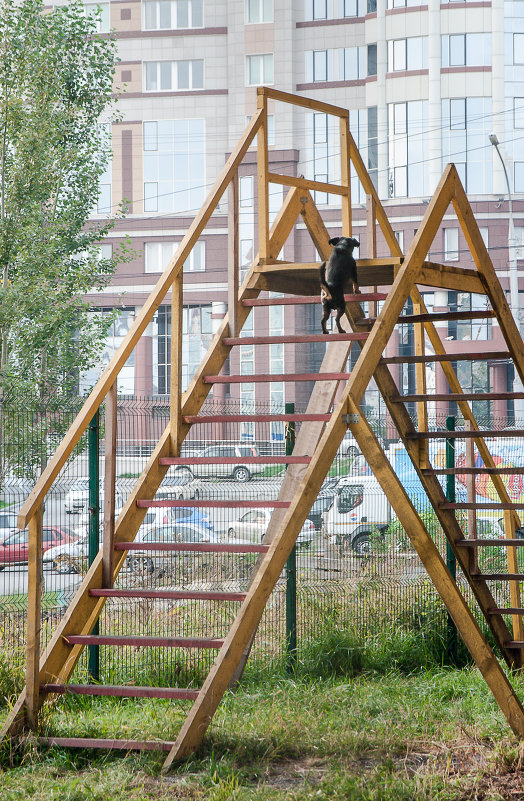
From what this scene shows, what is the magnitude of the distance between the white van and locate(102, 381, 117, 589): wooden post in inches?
301

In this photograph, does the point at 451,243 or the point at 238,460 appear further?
the point at 451,243

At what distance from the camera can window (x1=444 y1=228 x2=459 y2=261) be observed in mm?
49500

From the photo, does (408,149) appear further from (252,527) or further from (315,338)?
(315,338)

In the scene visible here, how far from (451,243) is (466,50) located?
10.4 m

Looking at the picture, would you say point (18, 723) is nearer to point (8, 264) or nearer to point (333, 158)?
point (8, 264)

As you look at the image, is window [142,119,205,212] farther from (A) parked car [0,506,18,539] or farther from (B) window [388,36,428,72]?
(A) parked car [0,506,18,539]

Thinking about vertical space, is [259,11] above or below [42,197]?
above

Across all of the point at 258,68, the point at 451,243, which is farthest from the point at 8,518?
the point at 258,68

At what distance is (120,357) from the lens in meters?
5.80

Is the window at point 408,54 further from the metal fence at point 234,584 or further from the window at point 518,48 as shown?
the metal fence at point 234,584

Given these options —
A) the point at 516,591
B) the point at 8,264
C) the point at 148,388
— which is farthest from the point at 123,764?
the point at 148,388

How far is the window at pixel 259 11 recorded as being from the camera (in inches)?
2061

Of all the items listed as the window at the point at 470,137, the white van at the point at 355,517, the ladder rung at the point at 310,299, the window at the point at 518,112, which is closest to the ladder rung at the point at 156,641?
the ladder rung at the point at 310,299

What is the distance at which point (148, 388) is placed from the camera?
52.5 meters
